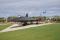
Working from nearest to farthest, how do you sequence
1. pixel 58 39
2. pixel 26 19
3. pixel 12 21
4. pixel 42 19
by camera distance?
pixel 58 39 < pixel 26 19 < pixel 12 21 < pixel 42 19

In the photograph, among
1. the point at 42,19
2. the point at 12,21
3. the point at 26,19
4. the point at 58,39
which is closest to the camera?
the point at 58,39

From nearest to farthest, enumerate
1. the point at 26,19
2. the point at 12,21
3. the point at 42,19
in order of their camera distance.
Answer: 1. the point at 26,19
2. the point at 12,21
3. the point at 42,19

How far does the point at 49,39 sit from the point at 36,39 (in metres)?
0.61

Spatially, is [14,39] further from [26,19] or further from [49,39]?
[26,19]

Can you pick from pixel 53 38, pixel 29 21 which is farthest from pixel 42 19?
pixel 53 38

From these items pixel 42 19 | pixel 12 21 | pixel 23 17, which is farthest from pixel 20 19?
pixel 42 19

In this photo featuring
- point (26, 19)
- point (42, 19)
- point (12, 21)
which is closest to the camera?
point (26, 19)

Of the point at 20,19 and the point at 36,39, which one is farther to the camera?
the point at 20,19

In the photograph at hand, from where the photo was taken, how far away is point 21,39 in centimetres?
770

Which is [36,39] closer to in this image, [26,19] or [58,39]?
[58,39]

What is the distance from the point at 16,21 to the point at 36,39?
11319mm

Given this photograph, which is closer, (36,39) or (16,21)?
(36,39)

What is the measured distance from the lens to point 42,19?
2303 cm

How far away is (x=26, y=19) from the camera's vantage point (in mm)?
17938
